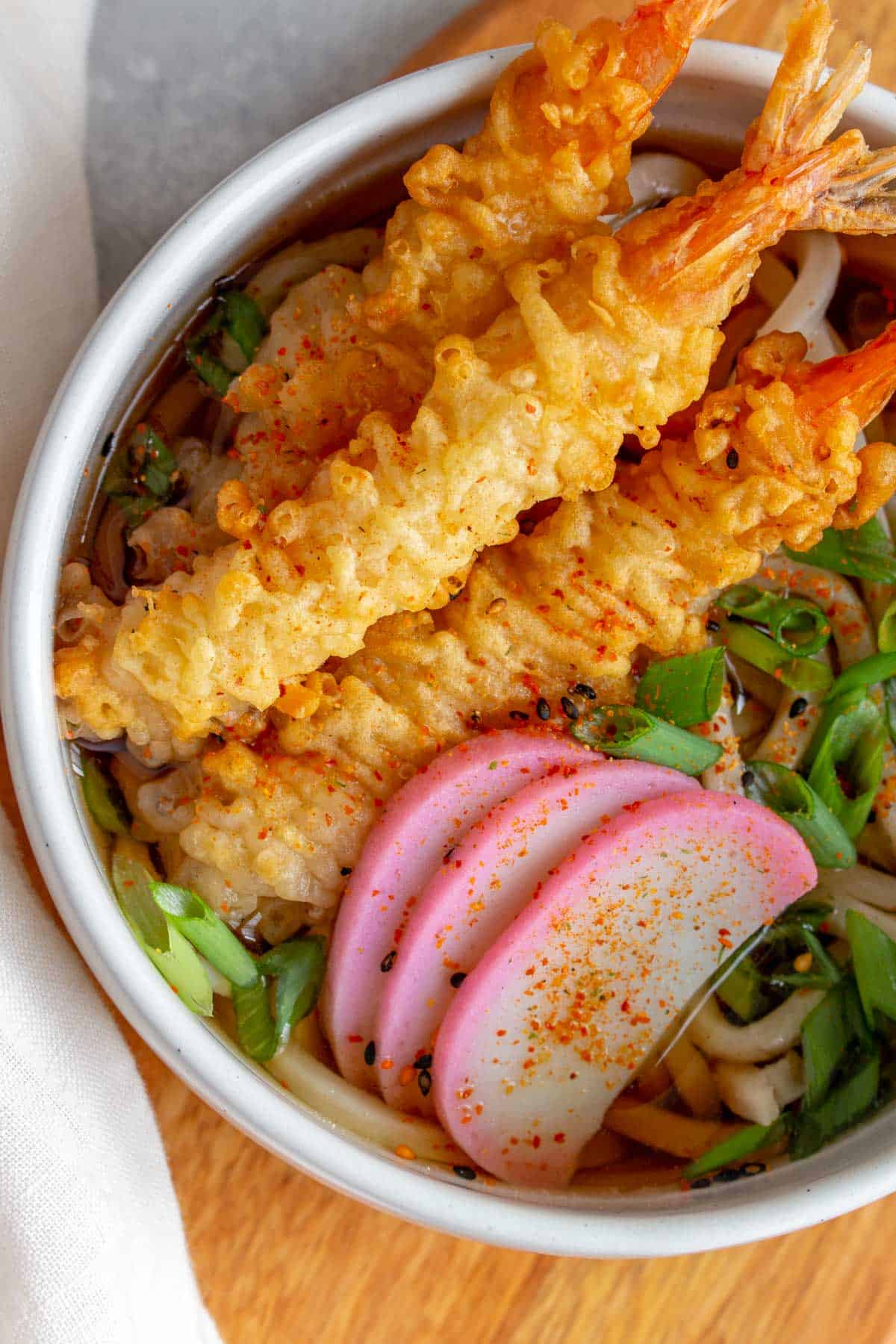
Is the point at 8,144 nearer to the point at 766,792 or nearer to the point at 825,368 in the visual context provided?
the point at 825,368

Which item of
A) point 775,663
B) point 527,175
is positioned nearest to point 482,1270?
point 775,663

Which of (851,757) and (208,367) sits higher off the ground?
(208,367)

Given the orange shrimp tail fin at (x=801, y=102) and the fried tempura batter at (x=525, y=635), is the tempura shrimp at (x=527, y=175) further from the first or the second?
the fried tempura batter at (x=525, y=635)

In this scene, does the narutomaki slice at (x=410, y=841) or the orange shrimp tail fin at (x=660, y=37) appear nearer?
the orange shrimp tail fin at (x=660, y=37)

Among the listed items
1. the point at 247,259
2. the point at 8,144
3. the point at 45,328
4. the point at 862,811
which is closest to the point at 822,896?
the point at 862,811

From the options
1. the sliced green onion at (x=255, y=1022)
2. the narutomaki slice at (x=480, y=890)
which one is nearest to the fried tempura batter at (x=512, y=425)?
the narutomaki slice at (x=480, y=890)

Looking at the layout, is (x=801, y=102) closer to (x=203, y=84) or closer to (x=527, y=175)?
(x=527, y=175)
